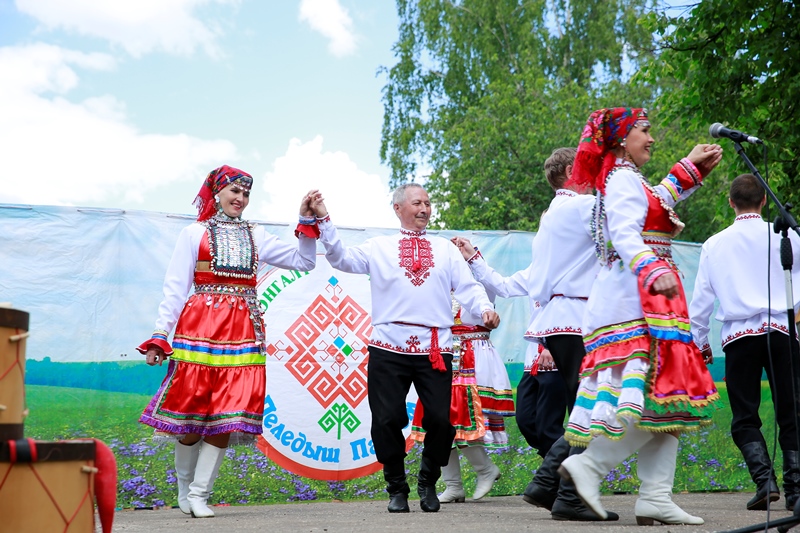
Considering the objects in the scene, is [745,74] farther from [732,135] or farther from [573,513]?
[573,513]

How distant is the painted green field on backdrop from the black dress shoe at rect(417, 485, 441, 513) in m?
1.27

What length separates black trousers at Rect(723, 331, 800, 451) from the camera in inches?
223

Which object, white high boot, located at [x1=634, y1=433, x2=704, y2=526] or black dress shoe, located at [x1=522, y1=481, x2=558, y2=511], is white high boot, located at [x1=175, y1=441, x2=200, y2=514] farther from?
white high boot, located at [x1=634, y1=433, x2=704, y2=526]

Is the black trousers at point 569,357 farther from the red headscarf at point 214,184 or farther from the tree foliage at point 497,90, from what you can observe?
the tree foliage at point 497,90

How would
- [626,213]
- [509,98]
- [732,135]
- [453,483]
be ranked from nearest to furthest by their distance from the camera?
[732,135], [626,213], [453,483], [509,98]

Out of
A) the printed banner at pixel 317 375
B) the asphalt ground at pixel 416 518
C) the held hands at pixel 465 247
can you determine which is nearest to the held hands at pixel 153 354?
the asphalt ground at pixel 416 518

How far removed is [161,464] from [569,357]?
2.97m

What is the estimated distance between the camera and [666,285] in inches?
156

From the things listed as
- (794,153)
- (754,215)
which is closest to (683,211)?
(794,153)

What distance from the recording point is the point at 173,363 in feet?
19.2

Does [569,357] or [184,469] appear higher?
[569,357]

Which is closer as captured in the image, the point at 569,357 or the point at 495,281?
the point at 569,357

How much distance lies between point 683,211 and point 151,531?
903 inches

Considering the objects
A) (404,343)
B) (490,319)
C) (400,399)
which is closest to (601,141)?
(490,319)
